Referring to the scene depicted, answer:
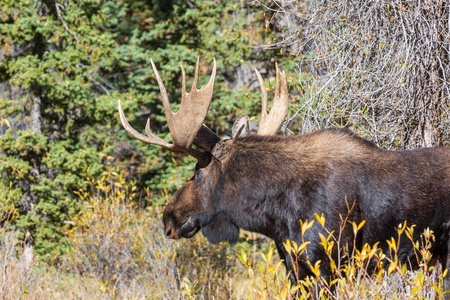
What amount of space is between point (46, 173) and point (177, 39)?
355cm

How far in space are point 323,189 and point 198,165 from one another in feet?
3.82

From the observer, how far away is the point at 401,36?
498 centimetres

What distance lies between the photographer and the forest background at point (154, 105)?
4.94 meters

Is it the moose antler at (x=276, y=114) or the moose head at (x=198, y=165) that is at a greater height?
the moose antler at (x=276, y=114)

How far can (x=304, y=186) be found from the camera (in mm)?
3936

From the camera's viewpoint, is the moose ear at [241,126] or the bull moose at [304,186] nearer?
the bull moose at [304,186]

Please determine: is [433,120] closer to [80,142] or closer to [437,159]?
[437,159]

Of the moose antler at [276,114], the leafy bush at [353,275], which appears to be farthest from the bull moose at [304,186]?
the moose antler at [276,114]

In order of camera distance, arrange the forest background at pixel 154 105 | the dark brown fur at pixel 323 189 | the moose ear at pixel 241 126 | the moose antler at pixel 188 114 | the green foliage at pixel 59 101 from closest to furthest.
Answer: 1. the dark brown fur at pixel 323 189
2. the moose antler at pixel 188 114
3. the moose ear at pixel 241 126
4. the forest background at pixel 154 105
5. the green foliage at pixel 59 101

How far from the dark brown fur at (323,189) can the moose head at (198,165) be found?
0.5 inches

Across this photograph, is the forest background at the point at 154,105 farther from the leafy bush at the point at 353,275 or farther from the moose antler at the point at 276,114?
the leafy bush at the point at 353,275

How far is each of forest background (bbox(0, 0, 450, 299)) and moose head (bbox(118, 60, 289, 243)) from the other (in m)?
0.56

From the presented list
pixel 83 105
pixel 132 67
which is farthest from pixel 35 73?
pixel 132 67

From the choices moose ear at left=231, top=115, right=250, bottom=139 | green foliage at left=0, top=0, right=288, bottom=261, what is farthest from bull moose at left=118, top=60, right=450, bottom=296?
green foliage at left=0, top=0, right=288, bottom=261
